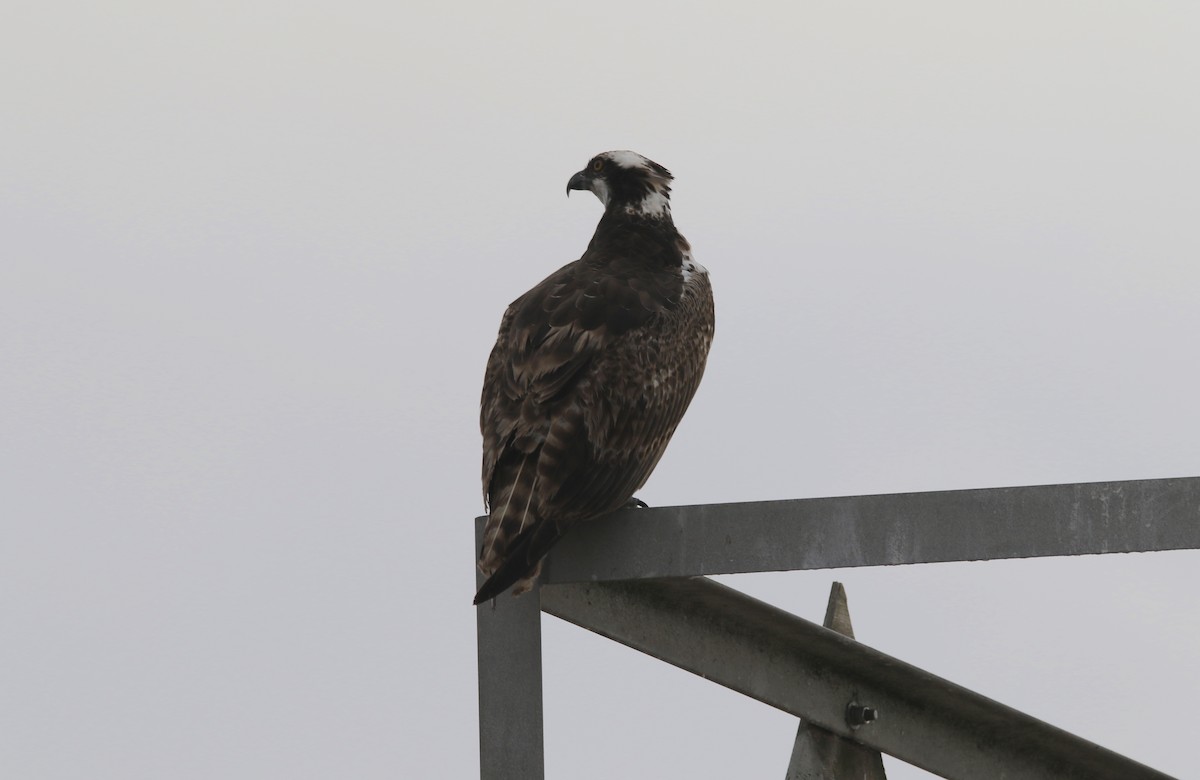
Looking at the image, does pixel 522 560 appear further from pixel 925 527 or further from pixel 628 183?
pixel 628 183

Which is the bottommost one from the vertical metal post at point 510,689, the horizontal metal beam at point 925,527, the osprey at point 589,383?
the vertical metal post at point 510,689

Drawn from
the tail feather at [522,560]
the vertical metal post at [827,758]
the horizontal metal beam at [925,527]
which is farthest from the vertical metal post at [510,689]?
the vertical metal post at [827,758]

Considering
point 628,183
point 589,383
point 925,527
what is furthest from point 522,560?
point 628,183

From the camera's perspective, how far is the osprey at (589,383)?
5.59 metres

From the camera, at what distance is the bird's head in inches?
296

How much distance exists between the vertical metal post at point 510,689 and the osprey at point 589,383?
11 centimetres

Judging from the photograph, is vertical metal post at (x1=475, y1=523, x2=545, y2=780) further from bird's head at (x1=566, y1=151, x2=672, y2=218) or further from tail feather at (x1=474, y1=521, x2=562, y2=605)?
bird's head at (x1=566, y1=151, x2=672, y2=218)

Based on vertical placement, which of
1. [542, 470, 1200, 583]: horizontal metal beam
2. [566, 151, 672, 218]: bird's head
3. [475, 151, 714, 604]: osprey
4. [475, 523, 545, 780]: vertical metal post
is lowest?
[475, 523, 545, 780]: vertical metal post

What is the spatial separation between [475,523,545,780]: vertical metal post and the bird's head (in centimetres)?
250

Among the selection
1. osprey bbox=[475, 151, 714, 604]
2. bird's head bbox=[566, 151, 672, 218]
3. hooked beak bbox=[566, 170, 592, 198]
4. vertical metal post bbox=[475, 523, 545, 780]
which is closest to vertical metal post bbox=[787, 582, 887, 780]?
osprey bbox=[475, 151, 714, 604]

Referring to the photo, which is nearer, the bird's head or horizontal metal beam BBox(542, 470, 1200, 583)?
horizontal metal beam BBox(542, 470, 1200, 583)

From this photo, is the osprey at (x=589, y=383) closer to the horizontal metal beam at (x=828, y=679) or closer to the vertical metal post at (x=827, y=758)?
the horizontal metal beam at (x=828, y=679)

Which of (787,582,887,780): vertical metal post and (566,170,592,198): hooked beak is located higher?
(566,170,592,198): hooked beak

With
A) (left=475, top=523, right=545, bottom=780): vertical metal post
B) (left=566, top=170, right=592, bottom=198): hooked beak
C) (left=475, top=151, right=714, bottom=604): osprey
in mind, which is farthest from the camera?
(left=566, top=170, right=592, bottom=198): hooked beak
